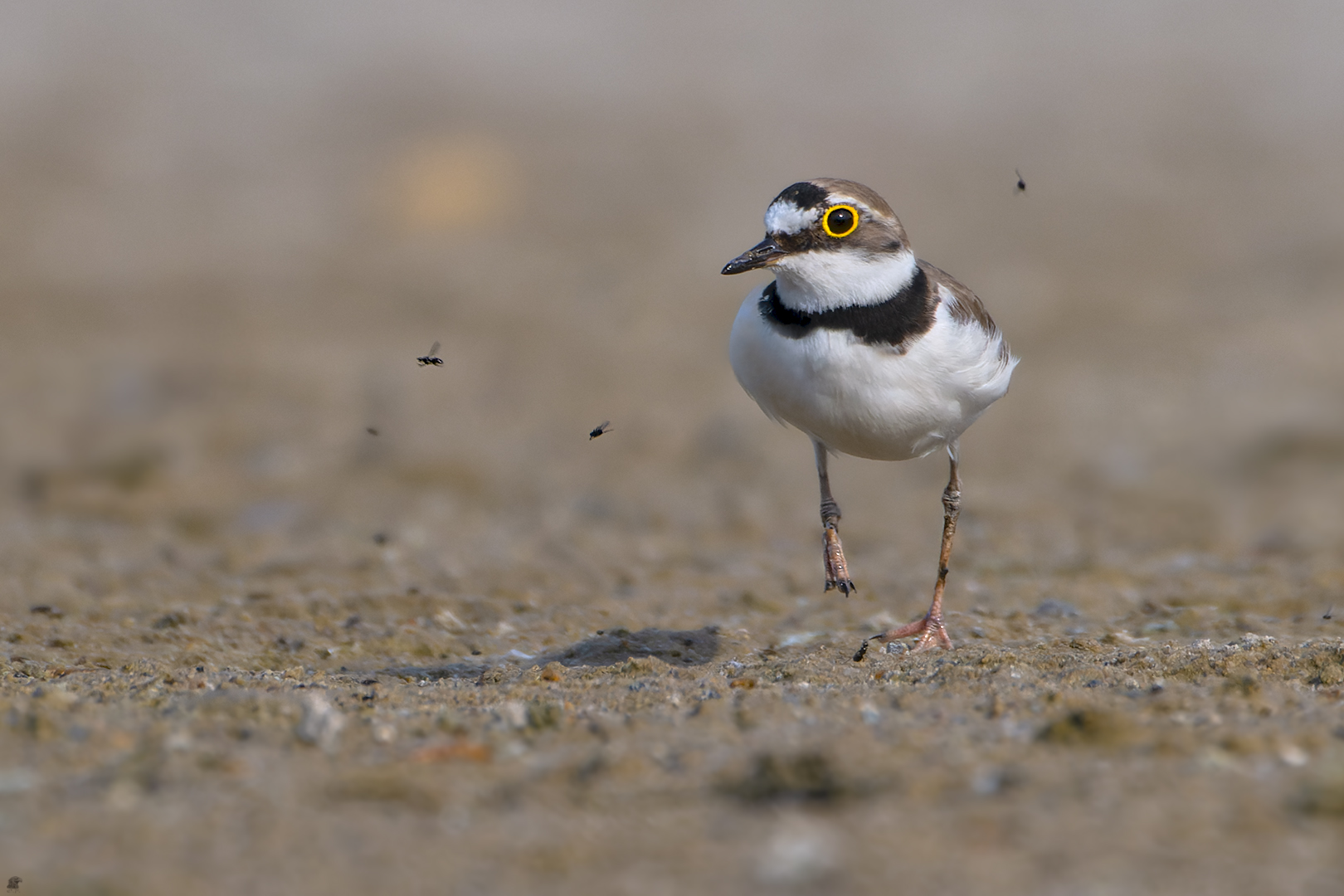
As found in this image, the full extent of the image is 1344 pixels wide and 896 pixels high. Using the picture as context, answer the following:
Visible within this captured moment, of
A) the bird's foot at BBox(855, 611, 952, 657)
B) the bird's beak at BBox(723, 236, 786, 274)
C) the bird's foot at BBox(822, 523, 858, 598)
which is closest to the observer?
the bird's beak at BBox(723, 236, 786, 274)

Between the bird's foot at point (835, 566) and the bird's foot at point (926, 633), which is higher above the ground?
the bird's foot at point (835, 566)

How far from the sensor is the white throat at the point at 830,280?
4988mm

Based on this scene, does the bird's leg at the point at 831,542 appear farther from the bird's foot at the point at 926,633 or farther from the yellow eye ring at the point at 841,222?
the yellow eye ring at the point at 841,222

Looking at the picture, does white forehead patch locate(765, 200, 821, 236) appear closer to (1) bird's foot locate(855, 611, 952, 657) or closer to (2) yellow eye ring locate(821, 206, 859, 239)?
(2) yellow eye ring locate(821, 206, 859, 239)

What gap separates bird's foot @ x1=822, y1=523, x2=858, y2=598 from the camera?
5.71 metres

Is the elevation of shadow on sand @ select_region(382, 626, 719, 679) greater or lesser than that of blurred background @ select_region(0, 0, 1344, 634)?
A: lesser

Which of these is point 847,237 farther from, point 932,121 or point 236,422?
point 932,121

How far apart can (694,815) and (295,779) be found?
0.95 metres

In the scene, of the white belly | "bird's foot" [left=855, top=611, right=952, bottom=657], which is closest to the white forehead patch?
the white belly

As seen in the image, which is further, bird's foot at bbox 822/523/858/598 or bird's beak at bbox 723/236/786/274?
bird's foot at bbox 822/523/858/598

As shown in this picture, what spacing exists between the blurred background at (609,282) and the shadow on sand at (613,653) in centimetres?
98

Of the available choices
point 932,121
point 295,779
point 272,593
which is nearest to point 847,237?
point 295,779

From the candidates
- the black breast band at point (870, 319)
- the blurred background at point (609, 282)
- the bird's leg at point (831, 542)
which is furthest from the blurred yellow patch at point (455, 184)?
the black breast band at point (870, 319)

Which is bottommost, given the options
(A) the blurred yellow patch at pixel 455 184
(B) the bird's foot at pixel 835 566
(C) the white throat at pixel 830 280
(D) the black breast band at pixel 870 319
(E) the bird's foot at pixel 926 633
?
(E) the bird's foot at pixel 926 633
